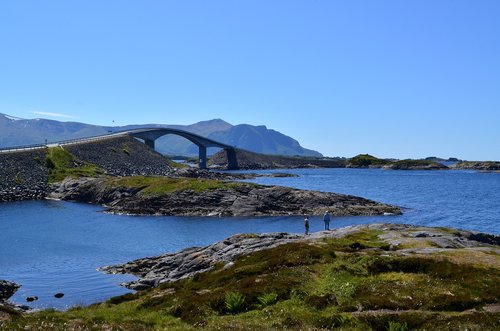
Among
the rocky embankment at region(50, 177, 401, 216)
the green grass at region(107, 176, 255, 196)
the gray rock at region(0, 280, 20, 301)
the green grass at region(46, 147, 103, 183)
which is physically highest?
the green grass at region(46, 147, 103, 183)

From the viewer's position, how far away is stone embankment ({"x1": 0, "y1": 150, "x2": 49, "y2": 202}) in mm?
129750

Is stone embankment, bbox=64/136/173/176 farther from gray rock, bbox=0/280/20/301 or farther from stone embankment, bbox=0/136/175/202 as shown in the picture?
Result: gray rock, bbox=0/280/20/301

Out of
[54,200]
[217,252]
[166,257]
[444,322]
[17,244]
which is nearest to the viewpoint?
[444,322]

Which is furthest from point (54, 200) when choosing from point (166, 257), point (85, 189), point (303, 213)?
point (166, 257)

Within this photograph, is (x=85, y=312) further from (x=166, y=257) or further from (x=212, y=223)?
(x=212, y=223)

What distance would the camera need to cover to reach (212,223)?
94.1 m

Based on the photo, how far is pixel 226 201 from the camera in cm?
11150

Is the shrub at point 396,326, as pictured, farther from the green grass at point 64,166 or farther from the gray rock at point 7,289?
the green grass at point 64,166

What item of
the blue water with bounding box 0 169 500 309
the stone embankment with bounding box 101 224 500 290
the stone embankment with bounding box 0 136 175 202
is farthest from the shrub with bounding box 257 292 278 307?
the stone embankment with bounding box 0 136 175 202

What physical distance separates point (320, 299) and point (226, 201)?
277 feet

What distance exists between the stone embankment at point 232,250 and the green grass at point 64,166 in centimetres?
9745

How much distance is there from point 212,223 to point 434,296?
2700 inches

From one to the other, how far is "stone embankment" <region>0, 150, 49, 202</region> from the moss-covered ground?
104m

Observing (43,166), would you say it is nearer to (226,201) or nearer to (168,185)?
(168,185)
